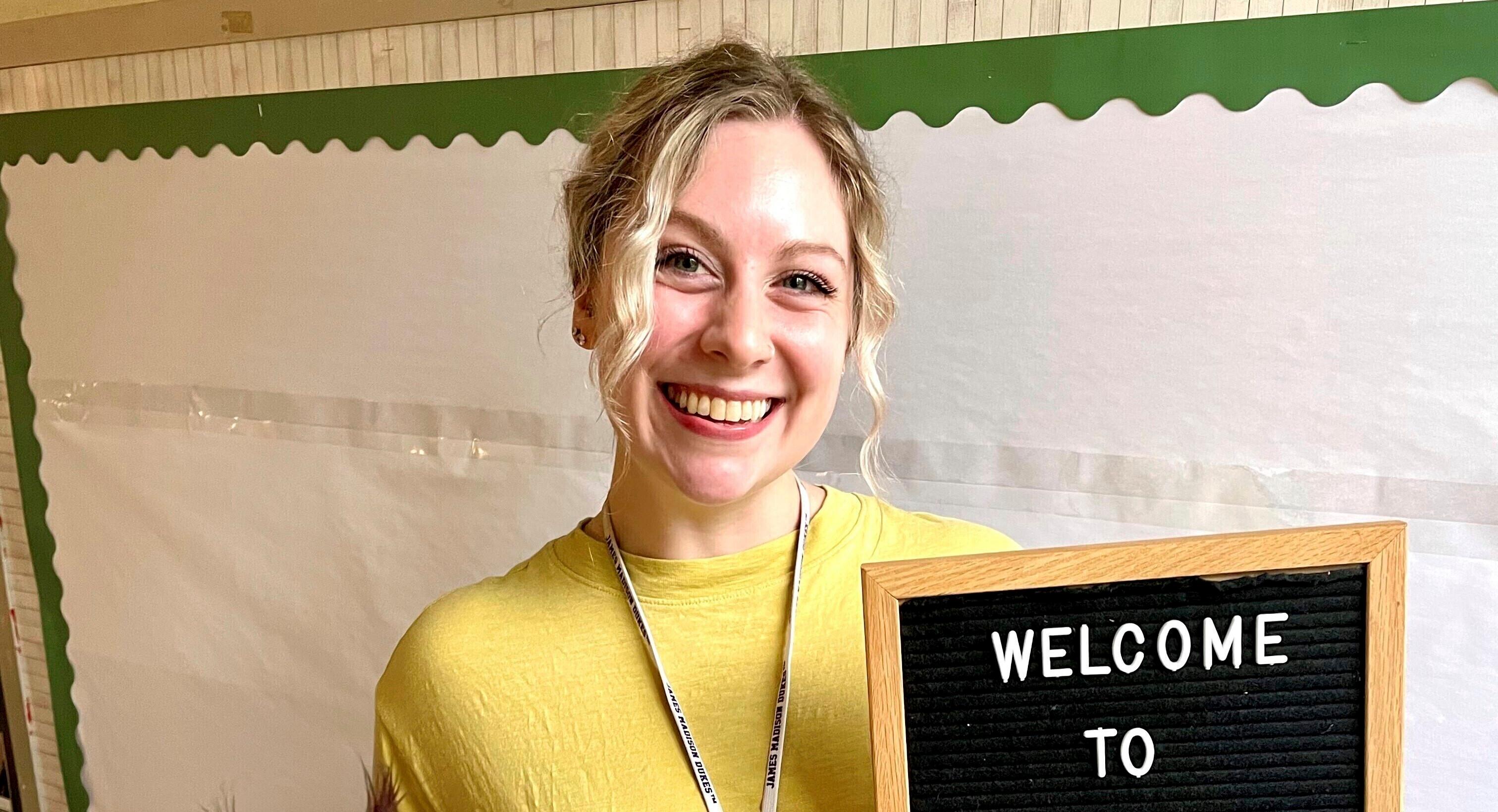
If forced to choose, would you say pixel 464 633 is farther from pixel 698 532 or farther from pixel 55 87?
pixel 55 87

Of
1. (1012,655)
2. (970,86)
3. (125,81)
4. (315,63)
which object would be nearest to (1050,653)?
(1012,655)

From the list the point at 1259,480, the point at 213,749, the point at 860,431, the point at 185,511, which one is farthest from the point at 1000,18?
the point at 213,749

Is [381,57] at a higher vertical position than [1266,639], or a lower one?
higher

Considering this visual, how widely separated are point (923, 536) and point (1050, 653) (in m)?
0.34

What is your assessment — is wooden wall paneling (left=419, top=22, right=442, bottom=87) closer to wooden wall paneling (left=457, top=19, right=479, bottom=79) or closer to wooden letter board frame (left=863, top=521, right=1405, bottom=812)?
wooden wall paneling (left=457, top=19, right=479, bottom=79)

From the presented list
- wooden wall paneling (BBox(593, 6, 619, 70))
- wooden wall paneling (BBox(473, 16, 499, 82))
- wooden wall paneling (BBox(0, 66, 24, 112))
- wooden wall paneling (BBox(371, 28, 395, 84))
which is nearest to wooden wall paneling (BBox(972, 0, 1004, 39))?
wooden wall paneling (BBox(593, 6, 619, 70))

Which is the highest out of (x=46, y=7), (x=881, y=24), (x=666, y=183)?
(x=46, y=7)

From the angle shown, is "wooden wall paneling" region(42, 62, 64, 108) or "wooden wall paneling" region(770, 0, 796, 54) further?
"wooden wall paneling" region(42, 62, 64, 108)

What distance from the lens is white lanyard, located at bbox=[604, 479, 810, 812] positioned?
89 centimetres

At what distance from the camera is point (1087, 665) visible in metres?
0.71

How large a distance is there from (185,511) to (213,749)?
0.54 m

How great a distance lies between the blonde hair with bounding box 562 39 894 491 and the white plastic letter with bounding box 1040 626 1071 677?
1.22ft

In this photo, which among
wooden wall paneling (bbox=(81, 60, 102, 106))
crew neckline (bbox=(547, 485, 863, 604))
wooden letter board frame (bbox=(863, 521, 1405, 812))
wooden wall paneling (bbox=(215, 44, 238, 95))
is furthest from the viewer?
wooden wall paneling (bbox=(81, 60, 102, 106))

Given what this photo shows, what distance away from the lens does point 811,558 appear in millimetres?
997
